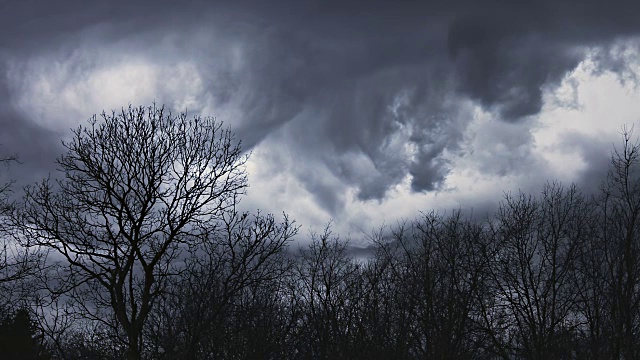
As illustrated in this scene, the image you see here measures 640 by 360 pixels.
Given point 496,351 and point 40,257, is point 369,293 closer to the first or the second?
point 496,351

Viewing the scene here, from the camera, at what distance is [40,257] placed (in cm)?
2173

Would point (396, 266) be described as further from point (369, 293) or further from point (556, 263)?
point (556, 263)

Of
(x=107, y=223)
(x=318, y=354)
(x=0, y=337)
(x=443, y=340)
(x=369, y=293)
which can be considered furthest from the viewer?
(x=0, y=337)

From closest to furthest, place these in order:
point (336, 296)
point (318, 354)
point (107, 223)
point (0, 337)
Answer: point (107, 223) < point (318, 354) < point (336, 296) < point (0, 337)

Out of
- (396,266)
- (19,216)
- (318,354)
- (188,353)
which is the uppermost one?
(396,266)

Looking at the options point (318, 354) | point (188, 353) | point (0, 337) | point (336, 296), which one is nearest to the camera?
point (188, 353)

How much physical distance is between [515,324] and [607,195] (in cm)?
798

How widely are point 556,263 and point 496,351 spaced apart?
→ 6.27m

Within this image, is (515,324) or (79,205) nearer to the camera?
(79,205)

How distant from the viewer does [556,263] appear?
34094 millimetres

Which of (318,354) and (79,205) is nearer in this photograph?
(79,205)

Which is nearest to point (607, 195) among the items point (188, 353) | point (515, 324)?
point (515, 324)

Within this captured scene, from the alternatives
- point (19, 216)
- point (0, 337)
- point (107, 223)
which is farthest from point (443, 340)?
point (0, 337)

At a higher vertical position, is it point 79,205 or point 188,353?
point 79,205
